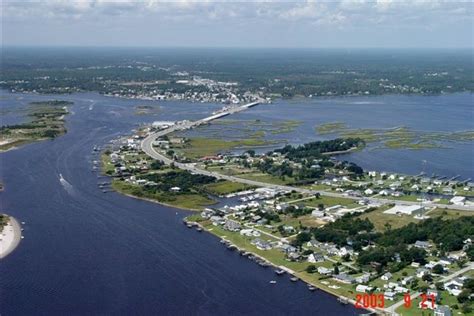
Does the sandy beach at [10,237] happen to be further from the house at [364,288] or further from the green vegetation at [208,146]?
the green vegetation at [208,146]

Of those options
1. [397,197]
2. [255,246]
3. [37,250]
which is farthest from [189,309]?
[397,197]

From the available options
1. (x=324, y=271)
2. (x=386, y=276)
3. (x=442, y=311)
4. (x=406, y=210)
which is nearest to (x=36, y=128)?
(x=406, y=210)

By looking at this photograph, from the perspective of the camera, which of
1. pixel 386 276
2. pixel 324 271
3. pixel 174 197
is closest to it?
pixel 386 276

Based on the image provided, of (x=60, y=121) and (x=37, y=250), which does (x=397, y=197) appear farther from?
(x=60, y=121)

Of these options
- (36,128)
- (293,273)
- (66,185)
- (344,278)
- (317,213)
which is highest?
(36,128)

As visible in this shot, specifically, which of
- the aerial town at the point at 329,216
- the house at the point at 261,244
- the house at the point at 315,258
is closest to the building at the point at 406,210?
the aerial town at the point at 329,216

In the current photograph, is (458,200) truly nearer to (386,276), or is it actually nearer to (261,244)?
(386,276)
